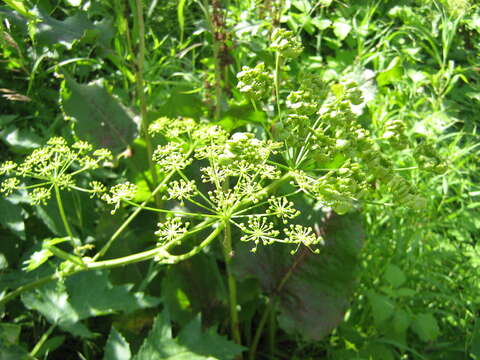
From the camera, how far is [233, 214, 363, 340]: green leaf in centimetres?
205

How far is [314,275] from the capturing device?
2146 mm

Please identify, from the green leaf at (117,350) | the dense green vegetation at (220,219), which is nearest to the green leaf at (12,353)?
the dense green vegetation at (220,219)

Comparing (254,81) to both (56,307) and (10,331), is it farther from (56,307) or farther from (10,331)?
(10,331)

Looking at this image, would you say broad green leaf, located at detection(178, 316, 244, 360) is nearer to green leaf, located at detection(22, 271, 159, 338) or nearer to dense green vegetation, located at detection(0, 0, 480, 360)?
dense green vegetation, located at detection(0, 0, 480, 360)

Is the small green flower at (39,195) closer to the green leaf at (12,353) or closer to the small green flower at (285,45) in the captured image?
the green leaf at (12,353)

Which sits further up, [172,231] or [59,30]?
[59,30]

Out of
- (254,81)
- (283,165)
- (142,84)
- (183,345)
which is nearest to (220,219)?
(283,165)

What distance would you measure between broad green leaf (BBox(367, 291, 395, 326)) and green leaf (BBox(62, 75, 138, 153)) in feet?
4.42

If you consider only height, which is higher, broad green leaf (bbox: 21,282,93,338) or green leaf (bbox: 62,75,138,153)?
green leaf (bbox: 62,75,138,153)

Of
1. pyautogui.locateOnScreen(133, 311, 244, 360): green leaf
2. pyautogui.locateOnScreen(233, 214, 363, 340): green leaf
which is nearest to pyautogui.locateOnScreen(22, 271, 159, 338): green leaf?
pyautogui.locateOnScreen(133, 311, 244, 360): green leaf

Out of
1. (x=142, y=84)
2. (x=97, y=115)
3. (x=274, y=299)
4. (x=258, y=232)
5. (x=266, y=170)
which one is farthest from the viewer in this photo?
(x=97, y=115)

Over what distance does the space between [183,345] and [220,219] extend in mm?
563

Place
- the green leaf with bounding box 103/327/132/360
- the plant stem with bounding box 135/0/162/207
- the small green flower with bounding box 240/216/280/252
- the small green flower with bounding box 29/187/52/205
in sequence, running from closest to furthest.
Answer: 1. the small green flower with bounding box 240/216/280/252
2. the small green flower with bounding box 29/187/52/205
3. the green leaf with bounding box 103/327/132/360
4. the plant stem with bounding box 135/0/162/207

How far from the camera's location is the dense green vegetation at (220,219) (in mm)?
1471
